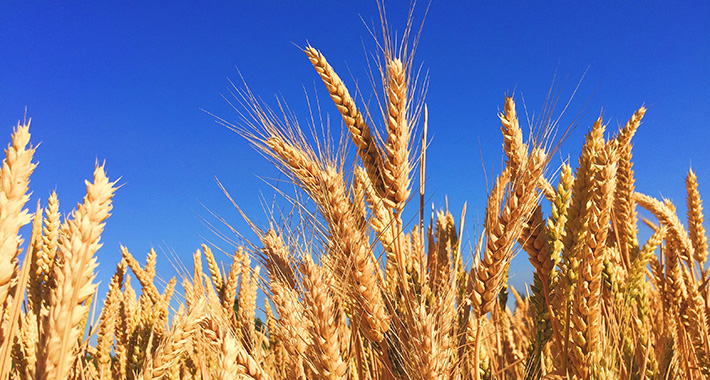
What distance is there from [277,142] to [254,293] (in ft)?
7.41

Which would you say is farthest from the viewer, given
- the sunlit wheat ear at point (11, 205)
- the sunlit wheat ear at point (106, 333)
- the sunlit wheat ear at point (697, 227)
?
the sunlit wheat ear at point (697, 227)

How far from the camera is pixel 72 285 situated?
787mm

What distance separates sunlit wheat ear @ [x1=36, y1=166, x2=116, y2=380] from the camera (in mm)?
778

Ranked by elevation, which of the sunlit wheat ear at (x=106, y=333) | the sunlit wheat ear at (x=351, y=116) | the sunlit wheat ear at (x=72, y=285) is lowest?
the sunlit wheat ear at (x=72, y=285)

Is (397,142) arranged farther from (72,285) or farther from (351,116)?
(72,285)

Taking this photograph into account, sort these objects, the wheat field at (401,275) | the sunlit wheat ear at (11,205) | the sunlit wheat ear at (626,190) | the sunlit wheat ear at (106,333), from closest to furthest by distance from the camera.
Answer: the sunlit wheat ear at (11,205), the wheat field at (401,275), the sunlit wheat ear at (626,190), the sunlit wheat ear at (106,333)

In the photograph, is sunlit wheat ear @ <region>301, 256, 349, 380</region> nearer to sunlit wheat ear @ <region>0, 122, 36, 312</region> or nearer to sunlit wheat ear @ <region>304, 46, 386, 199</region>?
sunlit wheat ear @ <region>304, 46, 386, 199</region>

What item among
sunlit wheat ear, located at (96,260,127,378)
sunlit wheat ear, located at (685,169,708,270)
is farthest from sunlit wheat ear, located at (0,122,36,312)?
sunlit wheat ear, located at (685,169,708,270)

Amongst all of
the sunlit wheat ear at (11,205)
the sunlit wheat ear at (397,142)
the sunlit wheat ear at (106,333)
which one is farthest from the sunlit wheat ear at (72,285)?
the sunlit wheat ear at (106,333)

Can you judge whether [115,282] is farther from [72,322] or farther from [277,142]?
[72,322]

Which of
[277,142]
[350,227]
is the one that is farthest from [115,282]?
[350,227]

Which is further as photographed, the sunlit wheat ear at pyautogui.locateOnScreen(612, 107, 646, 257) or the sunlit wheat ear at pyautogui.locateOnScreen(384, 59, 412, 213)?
the sunlit wheat ear at pyautogui.locateOnScreen(612, 107, 646, 257)

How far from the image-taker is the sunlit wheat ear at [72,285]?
2.55 ft

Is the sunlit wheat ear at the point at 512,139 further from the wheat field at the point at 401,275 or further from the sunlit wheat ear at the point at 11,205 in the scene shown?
the sunlit wheat ear at the point at 11,205
